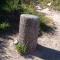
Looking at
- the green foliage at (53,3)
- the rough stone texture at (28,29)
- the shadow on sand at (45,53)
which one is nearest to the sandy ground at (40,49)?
the shadow on sand at (45,53)

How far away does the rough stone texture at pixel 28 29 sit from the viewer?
228 inches

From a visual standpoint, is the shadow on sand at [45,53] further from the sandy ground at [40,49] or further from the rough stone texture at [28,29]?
the rough stone texture at [28,29]

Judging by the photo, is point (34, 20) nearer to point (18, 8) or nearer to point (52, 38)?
point (52, 38)

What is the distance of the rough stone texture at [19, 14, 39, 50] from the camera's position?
5781 millimetres

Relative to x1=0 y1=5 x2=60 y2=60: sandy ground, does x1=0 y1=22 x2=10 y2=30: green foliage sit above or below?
above

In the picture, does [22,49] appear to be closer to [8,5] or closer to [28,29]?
[28,29]

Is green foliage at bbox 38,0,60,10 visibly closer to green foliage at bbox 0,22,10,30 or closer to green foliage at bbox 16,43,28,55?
green foliage at bbox 0,22,10,30

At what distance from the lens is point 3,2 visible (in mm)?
7723

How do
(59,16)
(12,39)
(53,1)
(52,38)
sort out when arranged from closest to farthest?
(12,39), (52,38), (59,16), (53,1)

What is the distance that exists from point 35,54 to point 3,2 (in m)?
2.44

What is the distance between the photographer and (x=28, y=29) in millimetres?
5820

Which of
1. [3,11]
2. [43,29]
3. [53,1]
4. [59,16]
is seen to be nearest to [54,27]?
[43,29]

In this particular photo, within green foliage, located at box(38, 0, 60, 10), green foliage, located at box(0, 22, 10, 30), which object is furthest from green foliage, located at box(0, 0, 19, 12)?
green foliage, located at box(38, 0, 60, 10)

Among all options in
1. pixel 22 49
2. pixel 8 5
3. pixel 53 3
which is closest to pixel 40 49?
pixel 22 49
